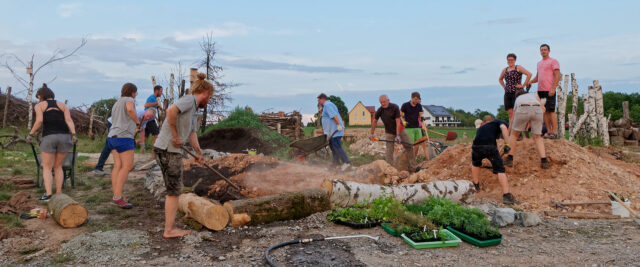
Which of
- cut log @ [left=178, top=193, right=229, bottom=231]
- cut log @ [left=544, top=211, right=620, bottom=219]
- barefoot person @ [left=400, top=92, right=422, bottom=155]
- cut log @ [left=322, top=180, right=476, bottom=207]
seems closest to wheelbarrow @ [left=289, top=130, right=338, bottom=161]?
barefoot person @ [left=400, top=92, right=422, bottom=155]

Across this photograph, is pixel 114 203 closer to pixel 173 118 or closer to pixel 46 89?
pixel 46 89

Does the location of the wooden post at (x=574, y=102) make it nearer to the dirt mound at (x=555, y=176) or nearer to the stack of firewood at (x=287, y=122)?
the dirt mound at (x=555, y=176)

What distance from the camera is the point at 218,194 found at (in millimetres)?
6426

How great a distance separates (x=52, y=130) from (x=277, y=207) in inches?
141

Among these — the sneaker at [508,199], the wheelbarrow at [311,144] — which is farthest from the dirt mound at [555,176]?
the wheelbarrow at [311,144]

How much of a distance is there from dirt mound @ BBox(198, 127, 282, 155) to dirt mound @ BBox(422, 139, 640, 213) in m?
6.61

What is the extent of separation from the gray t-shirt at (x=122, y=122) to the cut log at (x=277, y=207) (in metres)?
1.87

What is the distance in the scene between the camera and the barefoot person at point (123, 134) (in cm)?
582

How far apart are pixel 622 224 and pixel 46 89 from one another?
847cm

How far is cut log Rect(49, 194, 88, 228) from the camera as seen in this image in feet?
16.6

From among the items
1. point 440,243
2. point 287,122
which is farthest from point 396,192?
point 287,122

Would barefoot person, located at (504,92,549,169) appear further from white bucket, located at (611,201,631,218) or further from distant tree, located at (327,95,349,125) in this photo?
distant tree, located at (327,95,349,125)

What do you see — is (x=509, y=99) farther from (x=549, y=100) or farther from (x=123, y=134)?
(x=123, y=134)

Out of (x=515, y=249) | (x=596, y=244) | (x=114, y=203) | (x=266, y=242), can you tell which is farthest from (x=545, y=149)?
(x=114, y=203)
